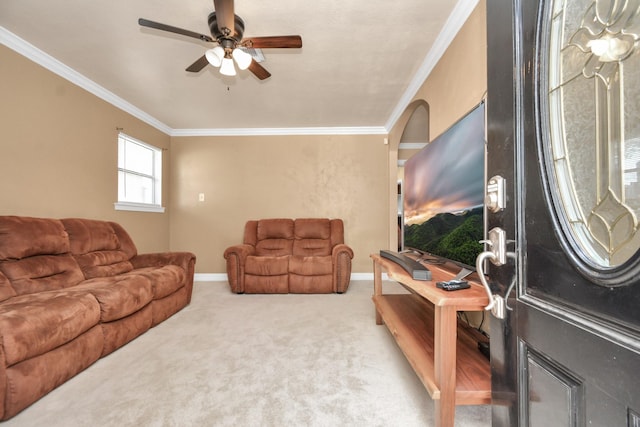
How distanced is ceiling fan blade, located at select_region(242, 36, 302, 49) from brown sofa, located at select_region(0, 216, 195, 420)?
1958 millimetres

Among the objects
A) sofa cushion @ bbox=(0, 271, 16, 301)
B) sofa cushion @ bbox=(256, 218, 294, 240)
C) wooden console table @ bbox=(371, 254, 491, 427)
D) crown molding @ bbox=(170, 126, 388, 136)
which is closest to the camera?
wooden console table @ bbox=(371, 254, 491, 427)

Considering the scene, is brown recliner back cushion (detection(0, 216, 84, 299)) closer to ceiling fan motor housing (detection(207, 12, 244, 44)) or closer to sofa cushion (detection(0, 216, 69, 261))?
sofa cushion (detection(0, 216, 69, 261))

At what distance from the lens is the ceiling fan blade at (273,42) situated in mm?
1825

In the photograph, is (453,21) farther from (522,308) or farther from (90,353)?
(90,353)

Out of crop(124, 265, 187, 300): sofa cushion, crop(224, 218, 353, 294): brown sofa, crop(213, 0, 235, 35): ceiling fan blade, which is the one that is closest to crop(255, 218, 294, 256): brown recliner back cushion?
crop(224, 218, 353, 294): brown sofa

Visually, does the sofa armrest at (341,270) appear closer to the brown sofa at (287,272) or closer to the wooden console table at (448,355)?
the brown sofa at (287,272)

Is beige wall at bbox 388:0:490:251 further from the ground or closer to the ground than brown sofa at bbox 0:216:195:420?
further from the ground

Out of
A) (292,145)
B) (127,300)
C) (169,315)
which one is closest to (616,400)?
(127,300)

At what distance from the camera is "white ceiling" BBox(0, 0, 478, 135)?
6.31 feet

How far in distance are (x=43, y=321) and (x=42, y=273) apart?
0.84 m

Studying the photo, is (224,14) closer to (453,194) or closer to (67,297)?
(453,194)

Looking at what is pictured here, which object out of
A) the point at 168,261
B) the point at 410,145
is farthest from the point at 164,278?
the point at 410,145

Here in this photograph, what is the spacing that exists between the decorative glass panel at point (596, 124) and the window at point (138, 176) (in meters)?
4.04

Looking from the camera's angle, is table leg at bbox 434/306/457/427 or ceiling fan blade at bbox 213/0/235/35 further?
ceiling fan blade at bbox 213/0/235/35
